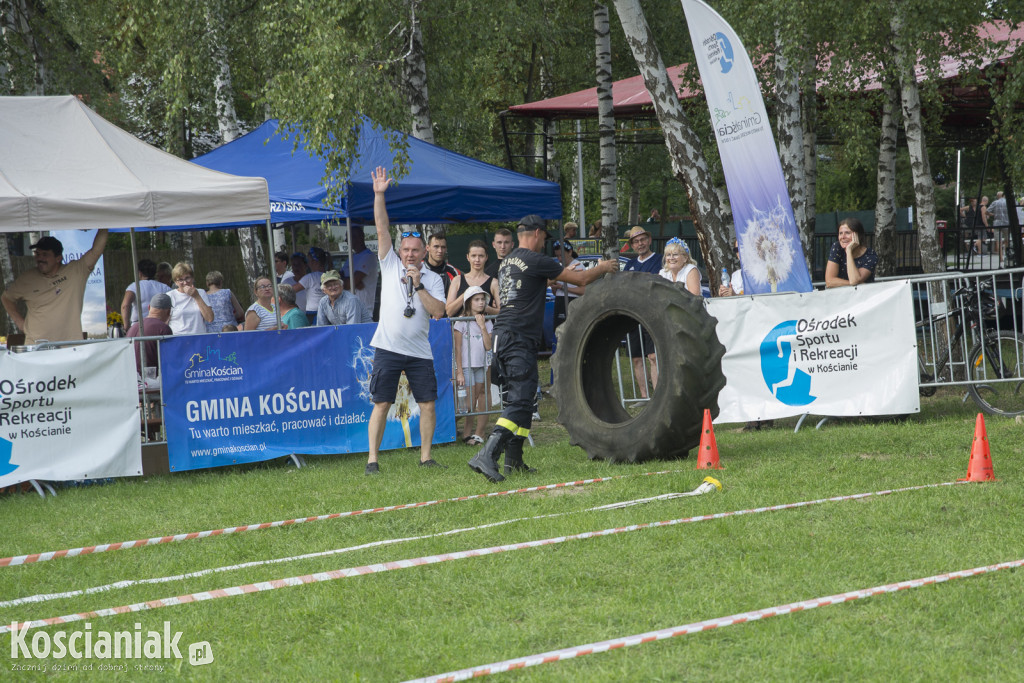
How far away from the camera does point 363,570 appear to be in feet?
16.9

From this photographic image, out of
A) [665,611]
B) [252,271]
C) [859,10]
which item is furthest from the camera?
[252,271]

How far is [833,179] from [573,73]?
20.3m

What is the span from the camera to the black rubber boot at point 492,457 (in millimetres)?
7312

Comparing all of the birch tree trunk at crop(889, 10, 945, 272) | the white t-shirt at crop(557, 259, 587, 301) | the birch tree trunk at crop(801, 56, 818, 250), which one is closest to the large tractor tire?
the white t-shirt at crop(557, 259, 587, 301)

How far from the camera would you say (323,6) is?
40.4 feet

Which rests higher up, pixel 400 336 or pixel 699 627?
pixel 400 336

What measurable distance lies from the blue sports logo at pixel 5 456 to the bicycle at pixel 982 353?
7599 millimetres

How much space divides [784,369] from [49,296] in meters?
6.60

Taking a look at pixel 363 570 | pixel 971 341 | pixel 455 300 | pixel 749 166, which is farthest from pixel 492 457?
pixel 971 341

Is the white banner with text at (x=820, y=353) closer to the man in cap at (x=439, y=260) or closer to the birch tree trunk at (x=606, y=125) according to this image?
the man in cap at (x=439, y=260)

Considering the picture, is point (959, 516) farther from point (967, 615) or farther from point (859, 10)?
point (859, 10)

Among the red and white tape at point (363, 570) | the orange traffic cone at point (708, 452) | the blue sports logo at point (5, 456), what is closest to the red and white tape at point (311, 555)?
the red and white tape at point (363, 570)

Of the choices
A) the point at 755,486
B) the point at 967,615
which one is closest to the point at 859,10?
the point at 755,486

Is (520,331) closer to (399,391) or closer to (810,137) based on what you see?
(399,391)
